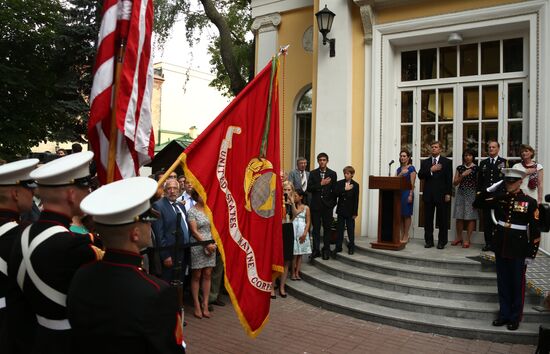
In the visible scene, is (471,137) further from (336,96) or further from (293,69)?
(293,69)

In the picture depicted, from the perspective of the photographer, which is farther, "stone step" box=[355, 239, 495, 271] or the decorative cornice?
the decorative cornice

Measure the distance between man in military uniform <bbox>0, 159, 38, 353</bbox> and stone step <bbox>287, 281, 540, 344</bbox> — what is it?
4.53m

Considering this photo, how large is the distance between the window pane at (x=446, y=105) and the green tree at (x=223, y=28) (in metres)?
6.04

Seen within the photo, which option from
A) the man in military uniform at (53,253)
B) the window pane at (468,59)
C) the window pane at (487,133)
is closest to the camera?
the man in military uniform at (53,253)

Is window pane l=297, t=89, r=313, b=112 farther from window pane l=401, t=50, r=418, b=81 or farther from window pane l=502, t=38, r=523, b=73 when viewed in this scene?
window pane l=502, t=38, r=523, b=73

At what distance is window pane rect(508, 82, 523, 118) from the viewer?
8477 millimetres

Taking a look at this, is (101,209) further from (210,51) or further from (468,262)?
(210,51)

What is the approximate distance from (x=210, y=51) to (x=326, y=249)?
1459cm

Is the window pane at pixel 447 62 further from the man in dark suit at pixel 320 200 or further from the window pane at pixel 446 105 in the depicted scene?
the man in dark suit at pixel 320 200

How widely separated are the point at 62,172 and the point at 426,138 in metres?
8.27

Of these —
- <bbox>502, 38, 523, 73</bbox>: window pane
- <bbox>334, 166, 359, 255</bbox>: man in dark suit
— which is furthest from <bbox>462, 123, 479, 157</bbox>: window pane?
<bbox>334, 166, 359, 255</bbox>: man in dark suit

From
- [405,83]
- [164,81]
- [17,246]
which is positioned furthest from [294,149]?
[164,81]

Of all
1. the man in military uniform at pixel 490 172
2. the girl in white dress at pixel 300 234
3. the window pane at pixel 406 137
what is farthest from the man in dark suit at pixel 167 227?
the window pane at pixel 406 137

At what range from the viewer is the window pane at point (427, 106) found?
9.30 m
